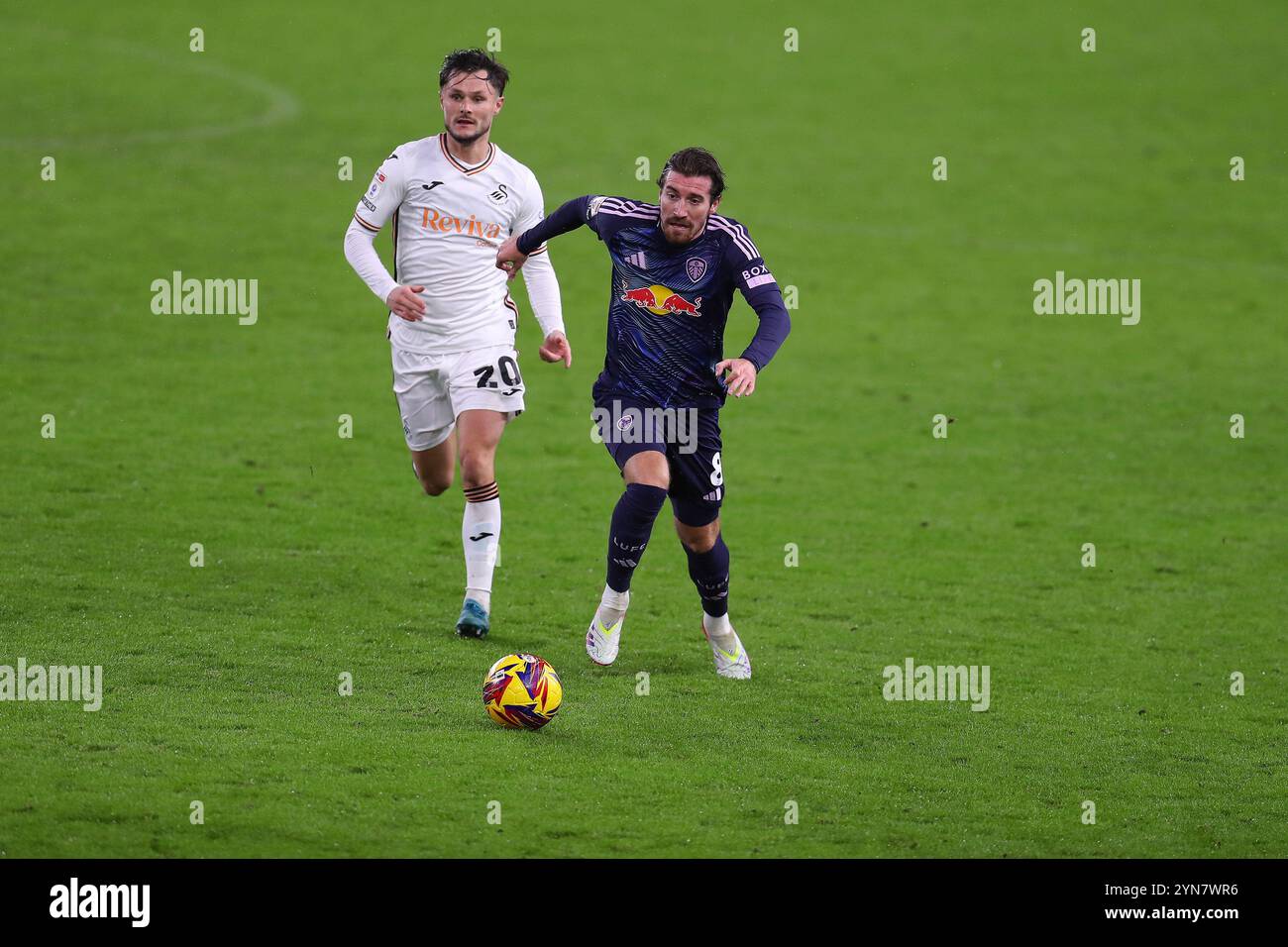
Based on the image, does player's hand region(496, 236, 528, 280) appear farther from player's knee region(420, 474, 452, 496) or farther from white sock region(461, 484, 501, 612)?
player's knee region(420, 474, 452, 496)

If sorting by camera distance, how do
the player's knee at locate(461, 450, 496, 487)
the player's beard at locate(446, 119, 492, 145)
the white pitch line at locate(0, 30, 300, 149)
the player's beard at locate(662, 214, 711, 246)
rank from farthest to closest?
the white pitch line at locate(0, 30, 300, 149), the player's knee at locate(461, 450, 496, 487), the player's beard at locate(446, 119, 492, 145), the player's beard at locate(662, 214, 711, 246)

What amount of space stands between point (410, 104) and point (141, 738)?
25.1 meters

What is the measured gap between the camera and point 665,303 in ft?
30.7

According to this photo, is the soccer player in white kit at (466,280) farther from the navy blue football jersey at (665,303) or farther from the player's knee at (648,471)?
the player's knee at (648,471)

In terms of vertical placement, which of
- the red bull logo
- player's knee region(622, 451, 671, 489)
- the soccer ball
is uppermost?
the red bull logo

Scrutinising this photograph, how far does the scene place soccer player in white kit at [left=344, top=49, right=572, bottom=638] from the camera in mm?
10281

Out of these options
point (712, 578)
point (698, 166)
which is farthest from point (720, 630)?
point (698, 166)

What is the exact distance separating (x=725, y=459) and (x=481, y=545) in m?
6.35

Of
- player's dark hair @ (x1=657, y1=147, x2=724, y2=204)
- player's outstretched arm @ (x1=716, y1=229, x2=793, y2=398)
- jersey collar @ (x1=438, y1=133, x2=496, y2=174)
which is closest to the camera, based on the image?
player's outstretched arm @ (x1=716, y1=229, x2=793, y2=398)

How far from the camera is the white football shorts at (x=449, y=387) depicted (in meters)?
10.3

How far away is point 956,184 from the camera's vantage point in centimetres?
2908

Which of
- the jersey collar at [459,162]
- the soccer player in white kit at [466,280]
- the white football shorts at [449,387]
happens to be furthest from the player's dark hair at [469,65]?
the white football shorts at [449,387]

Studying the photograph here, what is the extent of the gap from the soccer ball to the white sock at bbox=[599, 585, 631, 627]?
1161 millimetres

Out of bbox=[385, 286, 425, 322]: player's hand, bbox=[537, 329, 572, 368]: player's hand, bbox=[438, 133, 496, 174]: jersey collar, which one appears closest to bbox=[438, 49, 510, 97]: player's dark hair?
bbox=[438, 133, 496, 174]: jersey collar
